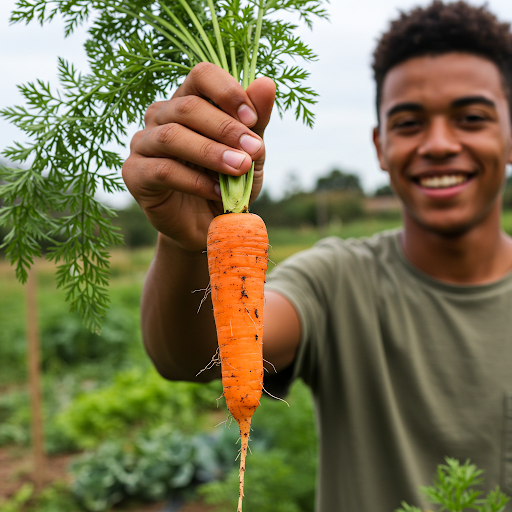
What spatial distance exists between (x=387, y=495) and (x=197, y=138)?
6.26 ft

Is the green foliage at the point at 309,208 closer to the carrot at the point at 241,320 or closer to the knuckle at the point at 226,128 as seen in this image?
the carrot at the point at 241,320

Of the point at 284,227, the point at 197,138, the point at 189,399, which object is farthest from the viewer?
the point at 284,227

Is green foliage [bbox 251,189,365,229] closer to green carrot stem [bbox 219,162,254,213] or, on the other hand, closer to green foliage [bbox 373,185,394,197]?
green foliage [bbox 373,185,394,197]

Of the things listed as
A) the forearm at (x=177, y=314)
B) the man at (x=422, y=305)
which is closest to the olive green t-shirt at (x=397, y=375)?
the man at (x=422, y=305)

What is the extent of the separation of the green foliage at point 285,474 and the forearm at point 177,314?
1717 millimetres

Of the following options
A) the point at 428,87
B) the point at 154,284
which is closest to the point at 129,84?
the point at 154,284

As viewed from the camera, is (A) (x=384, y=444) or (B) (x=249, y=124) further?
(A) (x=384, y=444)

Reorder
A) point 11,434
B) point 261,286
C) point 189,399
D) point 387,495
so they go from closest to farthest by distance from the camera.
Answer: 1. point 261,286
2. point 387,495
3. point 11,434
4. point 189,399

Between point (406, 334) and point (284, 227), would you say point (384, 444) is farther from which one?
point (284, 227)

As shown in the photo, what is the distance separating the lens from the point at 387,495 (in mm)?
2113

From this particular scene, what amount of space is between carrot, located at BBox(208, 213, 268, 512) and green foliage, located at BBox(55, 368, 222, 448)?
409cm

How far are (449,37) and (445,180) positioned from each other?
73 centimetres

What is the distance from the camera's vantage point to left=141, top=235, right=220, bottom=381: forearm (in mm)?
1380

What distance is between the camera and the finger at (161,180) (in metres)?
1.10
